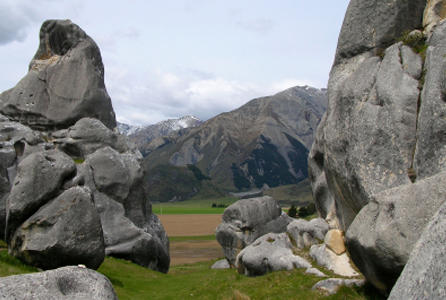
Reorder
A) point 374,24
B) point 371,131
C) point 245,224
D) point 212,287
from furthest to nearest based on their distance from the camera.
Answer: point 245,224 → point 212,287 → point 374,24 → point 371,131

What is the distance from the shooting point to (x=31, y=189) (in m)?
17.9

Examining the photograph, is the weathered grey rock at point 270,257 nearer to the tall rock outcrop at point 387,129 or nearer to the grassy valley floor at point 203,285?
the grassy valley floor at point 203,285

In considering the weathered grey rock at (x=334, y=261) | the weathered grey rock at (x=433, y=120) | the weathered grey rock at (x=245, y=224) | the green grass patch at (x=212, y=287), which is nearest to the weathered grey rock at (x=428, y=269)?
the green grass patch at (x=212, y=287)

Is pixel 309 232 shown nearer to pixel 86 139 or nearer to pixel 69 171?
pixel 69 171

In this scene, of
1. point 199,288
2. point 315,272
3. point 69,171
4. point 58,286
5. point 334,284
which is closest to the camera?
point 58,286

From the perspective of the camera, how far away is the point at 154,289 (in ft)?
77.7

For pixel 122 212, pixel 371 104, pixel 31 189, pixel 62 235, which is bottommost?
pixel 122 212

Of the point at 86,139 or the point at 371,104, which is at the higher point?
the point at 86,139

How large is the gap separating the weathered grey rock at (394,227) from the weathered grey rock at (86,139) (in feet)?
95.9

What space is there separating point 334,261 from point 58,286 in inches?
612

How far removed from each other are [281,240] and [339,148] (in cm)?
1113

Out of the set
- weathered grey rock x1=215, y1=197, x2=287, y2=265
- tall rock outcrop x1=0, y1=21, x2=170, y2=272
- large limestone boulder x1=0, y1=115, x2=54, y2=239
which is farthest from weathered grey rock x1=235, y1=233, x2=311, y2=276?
large limestone boulder x1=0, y1=115, x2=54, y2=239

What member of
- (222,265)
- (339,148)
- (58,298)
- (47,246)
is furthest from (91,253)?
(222,265)

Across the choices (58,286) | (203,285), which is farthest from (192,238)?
(58,286)
